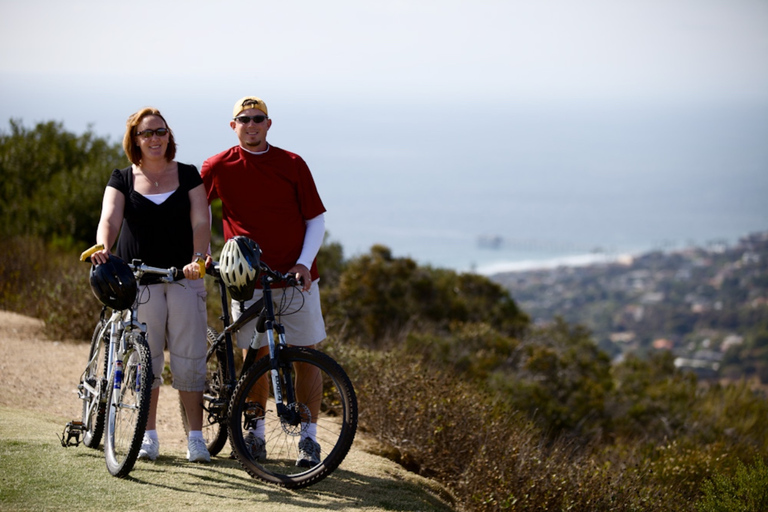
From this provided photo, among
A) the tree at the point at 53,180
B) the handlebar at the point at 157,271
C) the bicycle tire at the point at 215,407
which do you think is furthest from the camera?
the tree at the point at 53,180

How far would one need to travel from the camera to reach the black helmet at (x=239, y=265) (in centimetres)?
438

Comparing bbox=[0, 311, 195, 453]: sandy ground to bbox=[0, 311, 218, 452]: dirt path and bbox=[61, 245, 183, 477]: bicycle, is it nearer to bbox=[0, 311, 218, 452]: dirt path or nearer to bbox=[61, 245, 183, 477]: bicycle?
bbox=[0, 311, 218, 452]: dirt path

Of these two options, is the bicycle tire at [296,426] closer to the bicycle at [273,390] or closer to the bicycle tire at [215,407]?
the bicycle at [273,390]

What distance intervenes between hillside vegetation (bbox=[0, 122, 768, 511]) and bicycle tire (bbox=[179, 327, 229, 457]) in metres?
1.65

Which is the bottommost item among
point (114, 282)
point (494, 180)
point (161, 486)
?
point (161, 486)

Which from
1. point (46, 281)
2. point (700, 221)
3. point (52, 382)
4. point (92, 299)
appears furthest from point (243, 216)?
point (700, 221)

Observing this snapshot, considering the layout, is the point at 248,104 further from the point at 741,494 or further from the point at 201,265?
the point at 741,494

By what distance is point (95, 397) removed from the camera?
4832 millimetres

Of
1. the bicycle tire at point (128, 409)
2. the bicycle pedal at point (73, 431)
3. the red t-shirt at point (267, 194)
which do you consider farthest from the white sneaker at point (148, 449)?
the red t-shirt at point (267, 194)

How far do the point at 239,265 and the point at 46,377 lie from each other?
4.23m

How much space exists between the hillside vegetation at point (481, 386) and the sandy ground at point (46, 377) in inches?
14.2

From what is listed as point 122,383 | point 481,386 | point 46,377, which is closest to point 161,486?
point 122,383

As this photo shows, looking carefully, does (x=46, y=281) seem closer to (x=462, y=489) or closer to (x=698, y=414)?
(x=462, y=489)

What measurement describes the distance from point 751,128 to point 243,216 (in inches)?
7439
